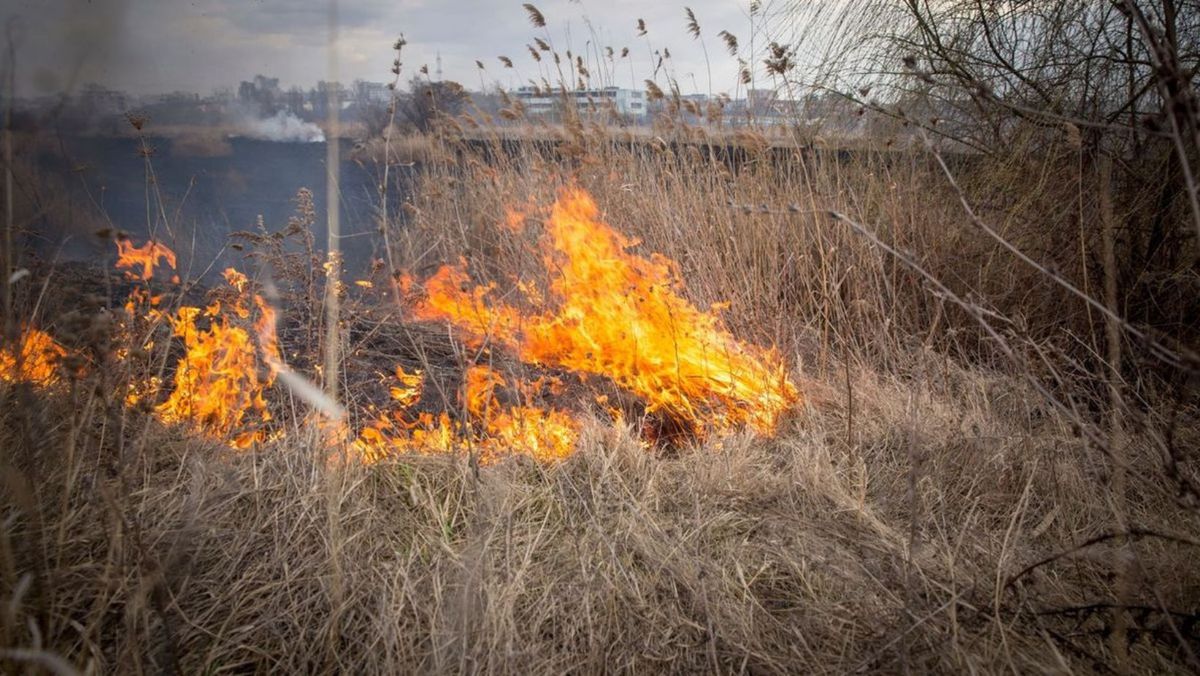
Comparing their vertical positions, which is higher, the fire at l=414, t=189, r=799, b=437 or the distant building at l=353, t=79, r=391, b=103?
the distant building at l=353, t=79, r=391, b=103

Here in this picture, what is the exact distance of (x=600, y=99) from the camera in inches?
243

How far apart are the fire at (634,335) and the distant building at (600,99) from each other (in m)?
1.96

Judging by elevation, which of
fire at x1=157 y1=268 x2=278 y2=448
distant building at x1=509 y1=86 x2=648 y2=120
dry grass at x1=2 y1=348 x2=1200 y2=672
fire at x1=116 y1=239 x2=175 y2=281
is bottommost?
dry grass at x1=2 y1=348 x2=1200 y2=672

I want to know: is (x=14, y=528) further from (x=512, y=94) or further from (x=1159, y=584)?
(x=512, y=94)

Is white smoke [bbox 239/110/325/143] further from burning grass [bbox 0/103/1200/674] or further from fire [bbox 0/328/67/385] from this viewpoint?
fire [bbox 0/328/67/385]

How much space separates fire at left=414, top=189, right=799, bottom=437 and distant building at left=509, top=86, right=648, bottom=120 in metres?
1.96

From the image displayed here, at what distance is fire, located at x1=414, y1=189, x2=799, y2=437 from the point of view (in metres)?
3.47

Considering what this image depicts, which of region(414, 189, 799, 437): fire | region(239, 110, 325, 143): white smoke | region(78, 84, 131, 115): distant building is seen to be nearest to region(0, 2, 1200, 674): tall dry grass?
region(414, 189, 799, 437): fire

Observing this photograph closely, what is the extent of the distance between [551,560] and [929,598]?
108 cm

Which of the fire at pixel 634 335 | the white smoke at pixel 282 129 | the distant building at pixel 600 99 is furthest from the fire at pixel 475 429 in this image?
the white smoke at pixel 282 129

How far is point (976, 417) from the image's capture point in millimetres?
3096

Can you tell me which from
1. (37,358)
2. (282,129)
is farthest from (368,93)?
(37,358)

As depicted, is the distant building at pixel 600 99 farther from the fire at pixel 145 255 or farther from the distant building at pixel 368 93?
the fire at pixel 145 255

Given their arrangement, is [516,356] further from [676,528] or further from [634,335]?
[676,528]
